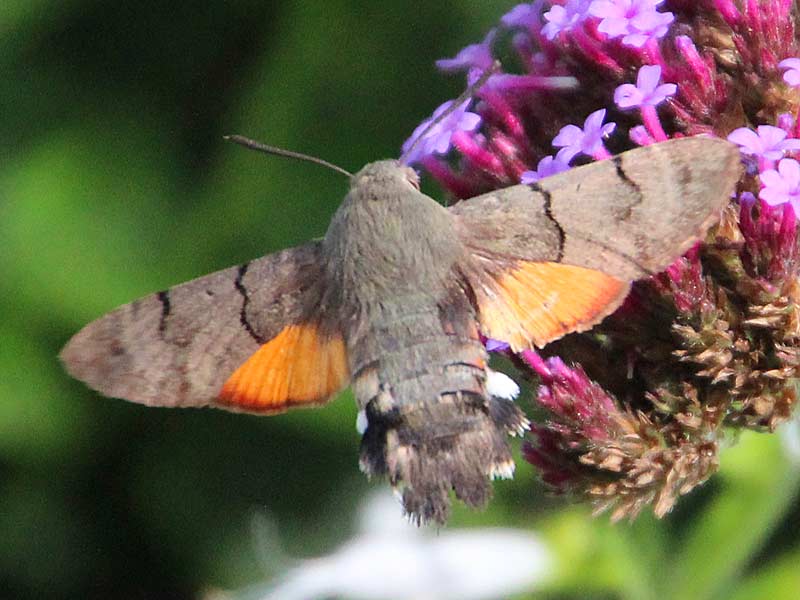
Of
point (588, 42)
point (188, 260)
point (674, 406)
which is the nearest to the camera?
point (674, 406)

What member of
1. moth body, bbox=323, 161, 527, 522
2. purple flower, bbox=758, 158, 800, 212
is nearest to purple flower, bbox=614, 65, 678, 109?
purple flower, bbox=758, 158, 800, 212

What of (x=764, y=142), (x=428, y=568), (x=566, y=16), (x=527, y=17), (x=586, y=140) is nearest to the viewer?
(x=764, y=142)

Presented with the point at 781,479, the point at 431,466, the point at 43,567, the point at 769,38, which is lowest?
the point at 781,479

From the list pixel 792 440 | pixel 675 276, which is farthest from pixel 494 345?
pixel 792 440

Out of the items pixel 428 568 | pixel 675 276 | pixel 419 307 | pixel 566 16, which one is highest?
pixel 566 16

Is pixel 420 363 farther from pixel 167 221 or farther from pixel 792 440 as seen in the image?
pixel 167 221

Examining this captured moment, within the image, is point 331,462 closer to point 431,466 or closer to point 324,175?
point 324,175

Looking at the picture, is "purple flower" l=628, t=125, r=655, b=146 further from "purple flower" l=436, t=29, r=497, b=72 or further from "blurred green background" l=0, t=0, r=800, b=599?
"blurred green background" l=0, t=0, r=800, b=599

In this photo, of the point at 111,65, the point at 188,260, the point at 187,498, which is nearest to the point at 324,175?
the point at 188,260
